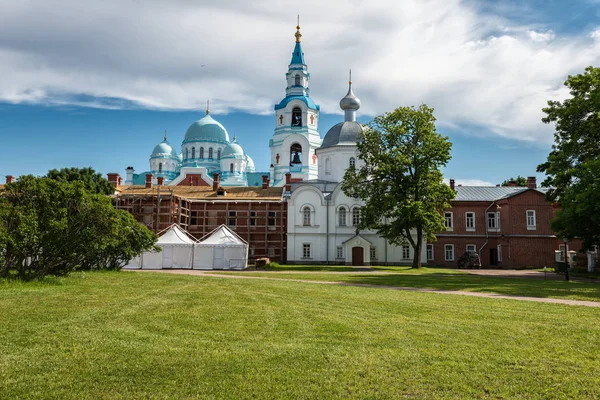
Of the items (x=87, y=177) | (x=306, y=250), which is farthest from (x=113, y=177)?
(x=306, y=250)

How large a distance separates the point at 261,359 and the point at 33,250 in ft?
38.2

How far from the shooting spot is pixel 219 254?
3362cm

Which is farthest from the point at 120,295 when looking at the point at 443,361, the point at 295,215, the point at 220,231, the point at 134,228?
the point at 295,215

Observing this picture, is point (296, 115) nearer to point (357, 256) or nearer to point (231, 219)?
point (231, 219)

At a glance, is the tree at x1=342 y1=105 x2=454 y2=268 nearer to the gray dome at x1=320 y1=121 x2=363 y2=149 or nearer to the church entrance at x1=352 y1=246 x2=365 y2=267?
the church entrance at x1=352 y1=246 x2=365 y2=267

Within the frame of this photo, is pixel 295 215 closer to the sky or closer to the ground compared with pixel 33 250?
closer to the sky

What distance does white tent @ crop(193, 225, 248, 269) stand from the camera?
33.4 m

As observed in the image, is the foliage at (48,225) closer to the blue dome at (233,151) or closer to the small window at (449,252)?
the small window at (449,252)

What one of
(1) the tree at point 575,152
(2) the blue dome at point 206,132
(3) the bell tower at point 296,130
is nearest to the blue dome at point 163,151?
(2) the blue dome at point 206,132

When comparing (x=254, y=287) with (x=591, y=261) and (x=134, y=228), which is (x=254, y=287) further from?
(x=591, y=261)

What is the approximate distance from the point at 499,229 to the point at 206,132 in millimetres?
44167

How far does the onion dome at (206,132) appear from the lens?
7159cm

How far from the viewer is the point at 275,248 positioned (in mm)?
42406

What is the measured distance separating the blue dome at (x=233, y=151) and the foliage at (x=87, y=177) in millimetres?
31388
